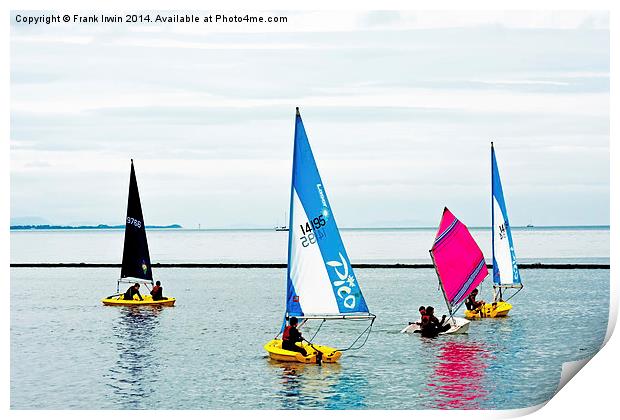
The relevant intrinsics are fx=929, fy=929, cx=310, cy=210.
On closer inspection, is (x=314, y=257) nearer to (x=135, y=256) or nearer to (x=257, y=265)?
(x=135, y=256)

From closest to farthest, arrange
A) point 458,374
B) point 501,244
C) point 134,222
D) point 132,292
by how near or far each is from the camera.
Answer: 1. point 458,374
2. point 501,244
3. point 134,222
4. point 132,292

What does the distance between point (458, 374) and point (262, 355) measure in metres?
5.84

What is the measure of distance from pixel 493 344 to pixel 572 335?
4518 mm

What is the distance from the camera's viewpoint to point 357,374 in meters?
22.9

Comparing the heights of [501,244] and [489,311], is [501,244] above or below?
above

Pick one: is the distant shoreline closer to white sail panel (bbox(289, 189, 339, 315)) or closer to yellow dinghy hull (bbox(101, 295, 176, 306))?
yellow dinghy hull (bbox(101, 295, 176, 306))

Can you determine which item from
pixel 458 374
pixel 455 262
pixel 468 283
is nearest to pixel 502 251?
pixel 468 283

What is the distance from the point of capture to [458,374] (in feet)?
76.8

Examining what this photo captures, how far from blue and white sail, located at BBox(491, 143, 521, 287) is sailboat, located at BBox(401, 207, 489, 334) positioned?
3154mm

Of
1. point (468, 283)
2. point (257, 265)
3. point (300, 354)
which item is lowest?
point (300, 354)

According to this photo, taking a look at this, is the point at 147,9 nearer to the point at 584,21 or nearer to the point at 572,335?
the point at 584,21

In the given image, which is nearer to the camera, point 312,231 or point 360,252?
point 312,231

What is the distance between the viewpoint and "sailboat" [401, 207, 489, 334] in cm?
2719

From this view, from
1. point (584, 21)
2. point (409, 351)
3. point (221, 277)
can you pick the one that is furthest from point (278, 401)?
point (221, 277)
